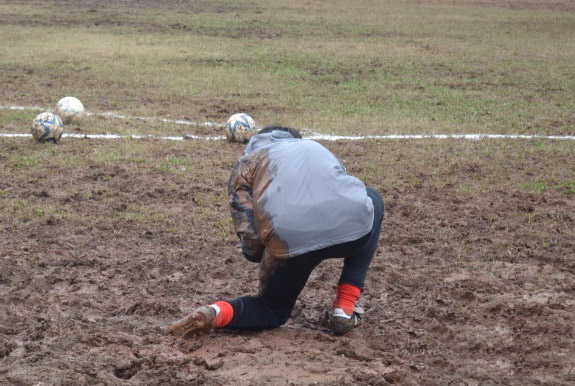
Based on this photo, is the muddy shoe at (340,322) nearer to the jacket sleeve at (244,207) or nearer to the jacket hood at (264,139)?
the jacket sleeve at (244,207)

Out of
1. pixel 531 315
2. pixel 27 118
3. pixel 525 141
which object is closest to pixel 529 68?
pixel 525 141

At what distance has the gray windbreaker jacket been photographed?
471 cm

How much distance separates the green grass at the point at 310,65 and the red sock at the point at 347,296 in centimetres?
545

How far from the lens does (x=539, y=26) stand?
21078 mm

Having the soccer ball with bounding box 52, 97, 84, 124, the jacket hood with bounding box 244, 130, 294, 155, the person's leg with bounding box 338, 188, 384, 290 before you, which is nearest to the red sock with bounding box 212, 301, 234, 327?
the person's leg with bounding box 338, 188, 384, 290

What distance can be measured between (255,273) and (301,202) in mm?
1654

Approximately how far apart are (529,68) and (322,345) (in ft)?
36.9

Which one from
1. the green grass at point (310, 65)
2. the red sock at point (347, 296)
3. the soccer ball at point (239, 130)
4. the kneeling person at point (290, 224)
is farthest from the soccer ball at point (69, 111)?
the red sock at point (347, 296)

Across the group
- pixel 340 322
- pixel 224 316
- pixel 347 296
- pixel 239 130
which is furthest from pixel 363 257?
pixel 239 130

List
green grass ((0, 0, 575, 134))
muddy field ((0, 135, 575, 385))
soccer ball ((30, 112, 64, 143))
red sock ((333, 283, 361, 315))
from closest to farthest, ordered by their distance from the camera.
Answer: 1. muddy field ((0, 135, 575, 385))
2. red sock ((333, 283, 361, 315))
3. soccer ball ((30, 112, 64, 143))
4. green grass ((0, 0, 575, 134))

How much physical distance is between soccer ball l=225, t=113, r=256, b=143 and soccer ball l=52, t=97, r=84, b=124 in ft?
6.30

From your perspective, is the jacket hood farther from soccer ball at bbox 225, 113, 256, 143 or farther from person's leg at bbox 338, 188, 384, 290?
soccer ball at bbox 225, 113, 256, 143

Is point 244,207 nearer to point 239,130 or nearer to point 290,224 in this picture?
point 290,224

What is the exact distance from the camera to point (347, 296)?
5.23m
